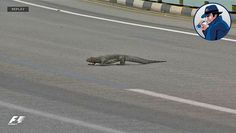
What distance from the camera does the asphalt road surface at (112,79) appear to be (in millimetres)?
10383

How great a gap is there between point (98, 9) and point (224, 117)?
15.0m

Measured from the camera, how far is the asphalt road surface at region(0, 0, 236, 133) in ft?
34.1

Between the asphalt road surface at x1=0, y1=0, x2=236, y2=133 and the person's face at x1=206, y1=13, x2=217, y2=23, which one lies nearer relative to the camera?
the asphalt road surface at x1=0, y1=0, x2=236, y2=133

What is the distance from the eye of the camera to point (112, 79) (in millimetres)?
13562

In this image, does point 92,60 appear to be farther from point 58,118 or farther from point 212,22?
point 58,118

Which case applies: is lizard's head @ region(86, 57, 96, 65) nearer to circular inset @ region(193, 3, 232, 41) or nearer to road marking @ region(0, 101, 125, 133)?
circular inset @ region(193, 3, 232, 41)

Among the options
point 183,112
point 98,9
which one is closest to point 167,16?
point 98,9

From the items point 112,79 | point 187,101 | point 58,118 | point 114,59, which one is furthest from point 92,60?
point 58,118

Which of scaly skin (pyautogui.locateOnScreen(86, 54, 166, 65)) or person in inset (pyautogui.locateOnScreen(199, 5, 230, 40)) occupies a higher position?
person in inset (pyautogui.locateOnScreen(199, 5, 230, 40))

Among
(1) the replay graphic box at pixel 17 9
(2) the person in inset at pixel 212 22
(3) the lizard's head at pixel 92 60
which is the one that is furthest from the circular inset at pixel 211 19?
(1) the replay graphic box at pixel 17 9

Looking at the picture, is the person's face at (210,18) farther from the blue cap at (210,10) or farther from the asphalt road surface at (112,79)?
the asphalt road surface at (112,79)

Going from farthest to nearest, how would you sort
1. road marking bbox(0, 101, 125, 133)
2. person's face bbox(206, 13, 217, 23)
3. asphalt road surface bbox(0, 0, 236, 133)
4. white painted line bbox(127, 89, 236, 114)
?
person's face bbox(206, 13, 217, 23), white painted line bbox(127, 89, 236, 114), asphalt road surface bbox(0, 0, 236, 133), road marking bbox(0, 101, 125, 133)

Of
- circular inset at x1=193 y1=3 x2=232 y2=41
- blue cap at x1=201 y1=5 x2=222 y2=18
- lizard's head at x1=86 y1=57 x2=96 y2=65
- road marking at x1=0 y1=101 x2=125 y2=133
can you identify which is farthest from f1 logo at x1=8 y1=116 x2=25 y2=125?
blue cap at x1=201 y1=5 x2=222 y2=18

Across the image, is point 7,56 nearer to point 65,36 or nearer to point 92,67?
point 92,67
